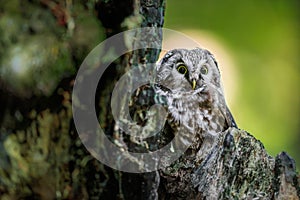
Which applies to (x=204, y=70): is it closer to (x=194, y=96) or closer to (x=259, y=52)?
(x=194, y=96)

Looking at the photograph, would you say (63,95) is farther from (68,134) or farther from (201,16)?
(201,16)

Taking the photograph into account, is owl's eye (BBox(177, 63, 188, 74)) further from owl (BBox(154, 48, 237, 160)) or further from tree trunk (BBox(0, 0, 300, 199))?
tree trunk (BBox(0, 0, 300, 199))

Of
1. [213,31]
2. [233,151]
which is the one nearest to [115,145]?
[233,151]

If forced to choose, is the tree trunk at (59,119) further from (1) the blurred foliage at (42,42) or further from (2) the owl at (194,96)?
(2) the owl at (194,96)

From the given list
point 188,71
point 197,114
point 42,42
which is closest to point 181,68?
point 188,71

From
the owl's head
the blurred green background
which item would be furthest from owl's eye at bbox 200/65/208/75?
the blurred green background

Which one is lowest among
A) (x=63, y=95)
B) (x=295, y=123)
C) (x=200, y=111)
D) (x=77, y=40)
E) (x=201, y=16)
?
(x=63, y=95)
